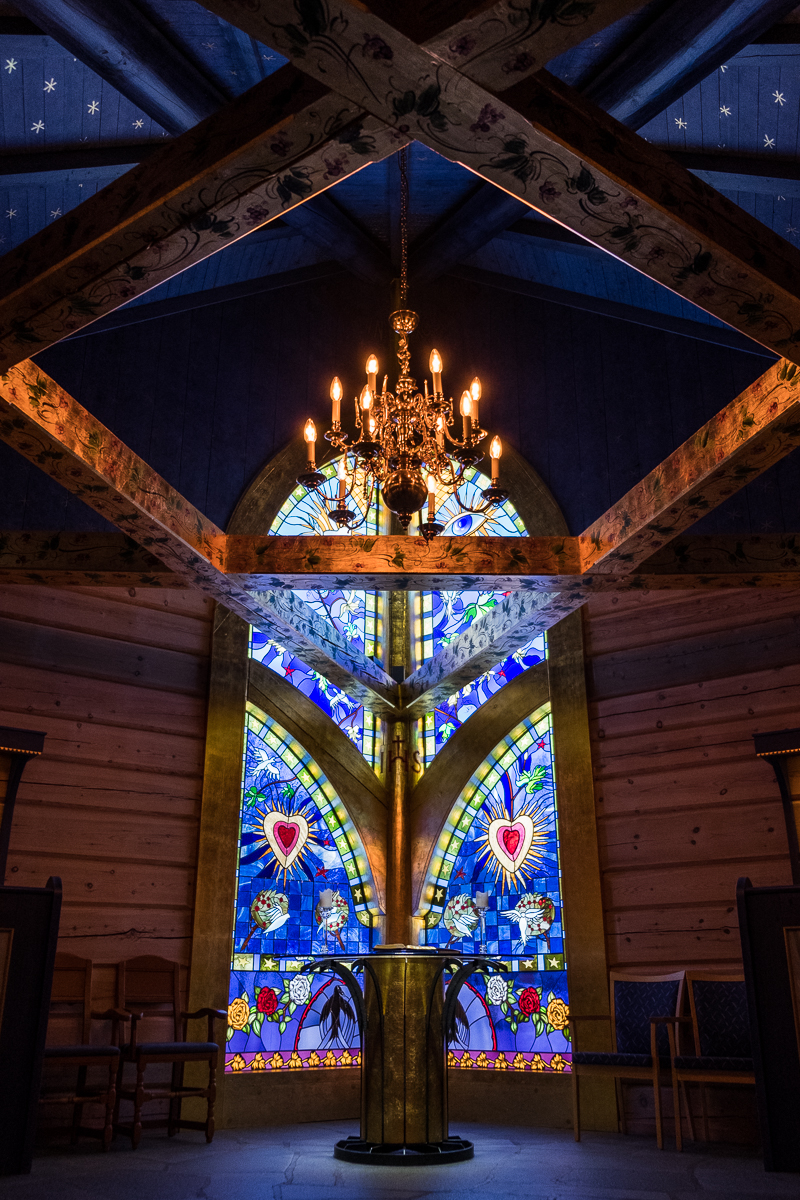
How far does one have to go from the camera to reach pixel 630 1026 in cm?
537

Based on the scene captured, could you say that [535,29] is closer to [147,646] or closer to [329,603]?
[147,646]

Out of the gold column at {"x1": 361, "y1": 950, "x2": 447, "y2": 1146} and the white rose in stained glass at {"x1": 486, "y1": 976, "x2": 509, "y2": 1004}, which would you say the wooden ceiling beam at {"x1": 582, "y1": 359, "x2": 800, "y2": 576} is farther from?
the white rose in stained glass at {"x1": 486, "y1": 976, "x2": 509, "y2": 1004}

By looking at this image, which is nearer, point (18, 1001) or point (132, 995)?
point (18, 1001)

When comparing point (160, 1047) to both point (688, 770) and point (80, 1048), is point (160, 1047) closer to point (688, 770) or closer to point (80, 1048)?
point (80, 1048)

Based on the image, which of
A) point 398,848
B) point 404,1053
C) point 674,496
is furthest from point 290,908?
point 674,496

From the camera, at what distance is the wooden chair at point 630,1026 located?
15.9 ft

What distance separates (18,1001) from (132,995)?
4.82ft

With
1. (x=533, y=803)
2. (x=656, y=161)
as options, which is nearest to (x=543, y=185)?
(x=656, y=161)

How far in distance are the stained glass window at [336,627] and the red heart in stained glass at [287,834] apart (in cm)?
85

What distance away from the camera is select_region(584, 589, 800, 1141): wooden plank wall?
5.53 meters

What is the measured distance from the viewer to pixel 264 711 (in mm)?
6629

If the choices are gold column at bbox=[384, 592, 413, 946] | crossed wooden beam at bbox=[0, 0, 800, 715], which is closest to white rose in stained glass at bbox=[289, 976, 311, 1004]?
gold column at bbox=[384, 592, 413, 946]

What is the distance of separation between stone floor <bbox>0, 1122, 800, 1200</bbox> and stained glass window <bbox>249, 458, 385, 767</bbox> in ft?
9.33

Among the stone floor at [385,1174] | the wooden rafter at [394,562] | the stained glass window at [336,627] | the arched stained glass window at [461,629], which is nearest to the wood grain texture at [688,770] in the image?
the arched stained glass window at [461,629]
